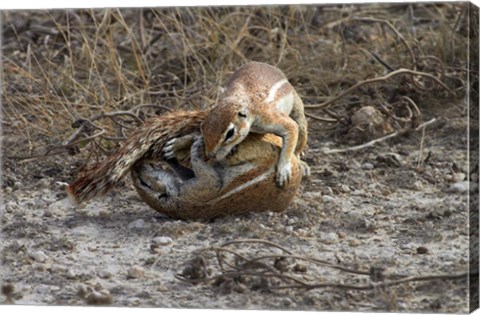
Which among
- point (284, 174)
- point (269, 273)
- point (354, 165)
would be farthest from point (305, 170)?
point (269, 273)

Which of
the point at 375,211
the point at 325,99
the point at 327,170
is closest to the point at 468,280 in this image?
the point at 375,211

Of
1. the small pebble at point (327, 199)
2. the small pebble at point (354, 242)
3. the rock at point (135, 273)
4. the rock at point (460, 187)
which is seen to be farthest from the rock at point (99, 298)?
the rock at point (460, 187)

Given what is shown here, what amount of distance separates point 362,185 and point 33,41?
2.42m

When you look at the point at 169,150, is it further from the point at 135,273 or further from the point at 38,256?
the point at 38,256

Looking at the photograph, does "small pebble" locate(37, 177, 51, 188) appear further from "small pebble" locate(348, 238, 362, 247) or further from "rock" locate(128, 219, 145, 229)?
"small pebble" locate(348, 238, 362, 247)

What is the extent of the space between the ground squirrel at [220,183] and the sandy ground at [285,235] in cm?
9

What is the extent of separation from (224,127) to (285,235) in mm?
679

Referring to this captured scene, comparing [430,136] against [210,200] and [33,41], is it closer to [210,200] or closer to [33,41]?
[210,200]

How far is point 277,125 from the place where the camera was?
707 cm

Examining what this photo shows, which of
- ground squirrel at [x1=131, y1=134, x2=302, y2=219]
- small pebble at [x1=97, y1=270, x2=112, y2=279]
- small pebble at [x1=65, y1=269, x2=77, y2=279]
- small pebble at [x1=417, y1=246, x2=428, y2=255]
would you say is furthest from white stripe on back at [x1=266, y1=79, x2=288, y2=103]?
small pebble at [x1=65, y1=269, x2=77, y2=279]

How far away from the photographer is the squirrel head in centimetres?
686

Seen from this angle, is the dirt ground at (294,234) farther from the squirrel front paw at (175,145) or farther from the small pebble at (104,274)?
the squirrel front paw at (175,145)

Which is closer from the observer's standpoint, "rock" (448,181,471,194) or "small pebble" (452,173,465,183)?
"rock" (448,181,471,194)

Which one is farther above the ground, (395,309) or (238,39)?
(238,39)
